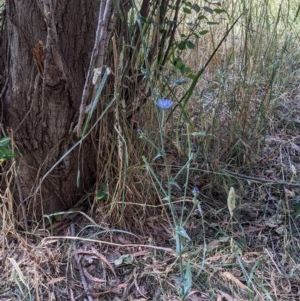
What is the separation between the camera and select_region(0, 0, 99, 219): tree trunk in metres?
1.20

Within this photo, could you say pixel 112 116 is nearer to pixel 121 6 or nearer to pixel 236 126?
pixel 121 6

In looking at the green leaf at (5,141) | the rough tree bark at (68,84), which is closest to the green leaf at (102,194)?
the rough tree bark at (68,84)

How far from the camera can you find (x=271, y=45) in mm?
1989

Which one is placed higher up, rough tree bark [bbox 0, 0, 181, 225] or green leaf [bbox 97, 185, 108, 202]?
rough tree bark [bbox 0, 0, 181, 225]

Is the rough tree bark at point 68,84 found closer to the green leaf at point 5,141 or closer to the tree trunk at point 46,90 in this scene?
the tree trunk at point 46,90

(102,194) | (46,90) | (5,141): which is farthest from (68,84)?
(102,194)

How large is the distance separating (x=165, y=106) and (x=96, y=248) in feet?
1.41

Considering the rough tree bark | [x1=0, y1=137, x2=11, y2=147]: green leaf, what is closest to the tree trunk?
the rough tree bark

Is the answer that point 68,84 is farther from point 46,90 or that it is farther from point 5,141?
point 5,141

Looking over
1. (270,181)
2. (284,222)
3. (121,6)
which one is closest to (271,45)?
(270,181)

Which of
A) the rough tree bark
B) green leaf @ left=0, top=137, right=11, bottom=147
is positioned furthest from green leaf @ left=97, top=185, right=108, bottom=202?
green leaf @ left=0, top=137, right=11, bottom=147

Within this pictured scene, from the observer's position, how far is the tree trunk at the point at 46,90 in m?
1.20

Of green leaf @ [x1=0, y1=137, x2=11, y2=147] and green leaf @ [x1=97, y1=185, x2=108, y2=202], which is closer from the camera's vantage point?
green leaf @ [x1=0, y1=137, x2=11, y2=147]

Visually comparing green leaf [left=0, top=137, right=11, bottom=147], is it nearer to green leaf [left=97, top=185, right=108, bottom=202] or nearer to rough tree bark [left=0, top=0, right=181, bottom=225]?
rough tree bark [left=0, top=0, right=181, bottom=225]
